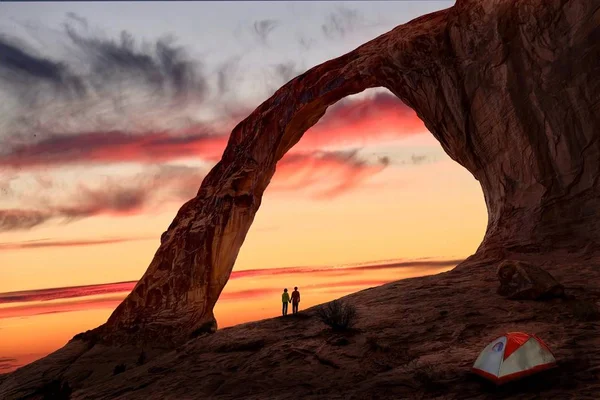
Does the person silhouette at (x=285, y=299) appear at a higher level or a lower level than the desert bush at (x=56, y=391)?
higher

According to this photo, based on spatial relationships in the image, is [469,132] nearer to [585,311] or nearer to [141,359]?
[585,311]

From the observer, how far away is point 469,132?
80.7ft

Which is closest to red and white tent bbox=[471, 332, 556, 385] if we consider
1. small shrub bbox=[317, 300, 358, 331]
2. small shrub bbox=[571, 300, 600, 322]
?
small shrub bbox=[571, 300, 600, 322]

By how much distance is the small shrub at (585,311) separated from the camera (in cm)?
1539

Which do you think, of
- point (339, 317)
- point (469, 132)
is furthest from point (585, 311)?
point (469, 132)

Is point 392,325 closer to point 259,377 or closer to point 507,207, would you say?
point 259,377

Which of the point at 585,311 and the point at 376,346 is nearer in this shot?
the point at 585,311

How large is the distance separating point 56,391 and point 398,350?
1326 centimetres

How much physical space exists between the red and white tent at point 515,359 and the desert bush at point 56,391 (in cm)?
1484

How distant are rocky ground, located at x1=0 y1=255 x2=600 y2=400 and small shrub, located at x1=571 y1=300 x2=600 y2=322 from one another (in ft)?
0.08

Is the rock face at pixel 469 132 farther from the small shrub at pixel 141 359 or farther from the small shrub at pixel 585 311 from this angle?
the small shrub at pixel 585 311

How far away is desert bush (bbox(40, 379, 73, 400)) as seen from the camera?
69.6 feet

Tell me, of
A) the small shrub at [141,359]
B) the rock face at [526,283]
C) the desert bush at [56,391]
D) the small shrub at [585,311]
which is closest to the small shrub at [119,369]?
the small shrub at [141,359]

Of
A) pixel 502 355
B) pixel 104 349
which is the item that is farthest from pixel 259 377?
pixel 104 349
